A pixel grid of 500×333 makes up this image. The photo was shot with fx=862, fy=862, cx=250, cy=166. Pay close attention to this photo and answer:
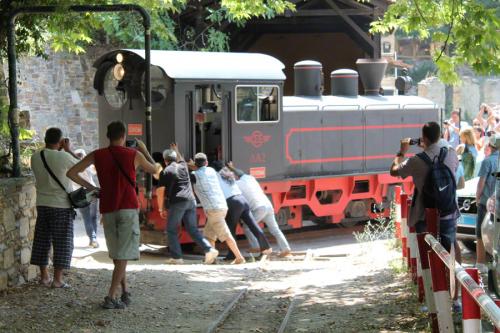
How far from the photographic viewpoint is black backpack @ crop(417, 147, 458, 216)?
27.6ft

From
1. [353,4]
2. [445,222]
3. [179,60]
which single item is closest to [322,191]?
[179,60]

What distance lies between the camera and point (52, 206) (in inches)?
374

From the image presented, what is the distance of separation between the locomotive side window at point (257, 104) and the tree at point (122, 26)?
1.62 m

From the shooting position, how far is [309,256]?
15.2 metres

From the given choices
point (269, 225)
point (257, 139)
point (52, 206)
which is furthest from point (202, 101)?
point (52, 206)

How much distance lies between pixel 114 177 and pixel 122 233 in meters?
0.57

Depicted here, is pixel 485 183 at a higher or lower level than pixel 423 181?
lower

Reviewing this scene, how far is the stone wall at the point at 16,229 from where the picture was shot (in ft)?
29.9

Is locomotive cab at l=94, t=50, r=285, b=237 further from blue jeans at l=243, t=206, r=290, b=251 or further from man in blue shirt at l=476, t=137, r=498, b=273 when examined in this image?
man in blue shirt at l=476, t=137, r=498, b=273

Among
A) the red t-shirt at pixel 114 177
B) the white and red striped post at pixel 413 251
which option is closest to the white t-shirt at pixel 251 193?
the white and red striped post at pixel 413 251

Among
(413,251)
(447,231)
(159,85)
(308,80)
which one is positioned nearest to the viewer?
(447,231)

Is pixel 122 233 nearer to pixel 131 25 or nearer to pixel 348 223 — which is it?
pixel 131 25

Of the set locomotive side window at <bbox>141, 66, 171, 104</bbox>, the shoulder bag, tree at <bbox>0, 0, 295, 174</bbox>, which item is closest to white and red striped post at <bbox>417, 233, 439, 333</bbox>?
the shoulder bag

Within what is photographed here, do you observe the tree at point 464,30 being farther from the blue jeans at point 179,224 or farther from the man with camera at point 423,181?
the blue jeans at point 179,224
